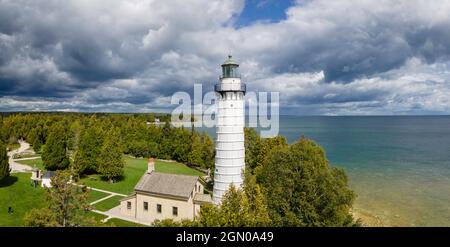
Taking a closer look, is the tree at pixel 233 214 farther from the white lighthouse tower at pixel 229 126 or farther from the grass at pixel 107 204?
the grass at pixel 107 204

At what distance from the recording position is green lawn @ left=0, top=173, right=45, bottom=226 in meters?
26.1

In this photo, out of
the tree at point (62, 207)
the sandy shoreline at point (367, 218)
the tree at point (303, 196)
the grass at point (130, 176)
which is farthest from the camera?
the grass at point (130, 176)

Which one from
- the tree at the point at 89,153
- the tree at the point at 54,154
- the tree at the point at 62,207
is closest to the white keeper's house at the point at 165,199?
the tree at the point at 62,207

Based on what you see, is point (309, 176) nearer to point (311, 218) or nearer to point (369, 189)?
point (311, 218)

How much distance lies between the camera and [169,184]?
28172 mm

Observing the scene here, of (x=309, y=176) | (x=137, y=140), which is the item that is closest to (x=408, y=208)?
(x=309, y=176)

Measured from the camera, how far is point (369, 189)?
143 feet

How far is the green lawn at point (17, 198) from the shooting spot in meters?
26.1

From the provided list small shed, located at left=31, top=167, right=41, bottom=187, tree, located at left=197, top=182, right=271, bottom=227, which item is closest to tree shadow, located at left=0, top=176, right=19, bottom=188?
small shed, located at left=31, top=167, right=41, bottom=187

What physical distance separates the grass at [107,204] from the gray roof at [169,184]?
14.1ft

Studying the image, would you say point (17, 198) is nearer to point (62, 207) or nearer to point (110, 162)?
point (110, 162)

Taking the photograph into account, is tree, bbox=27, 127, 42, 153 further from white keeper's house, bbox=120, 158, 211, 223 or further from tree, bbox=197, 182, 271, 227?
tree, bbox=197, 182, 271, 227

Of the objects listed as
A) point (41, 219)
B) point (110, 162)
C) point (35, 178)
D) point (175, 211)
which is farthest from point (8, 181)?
point (41, 219)
